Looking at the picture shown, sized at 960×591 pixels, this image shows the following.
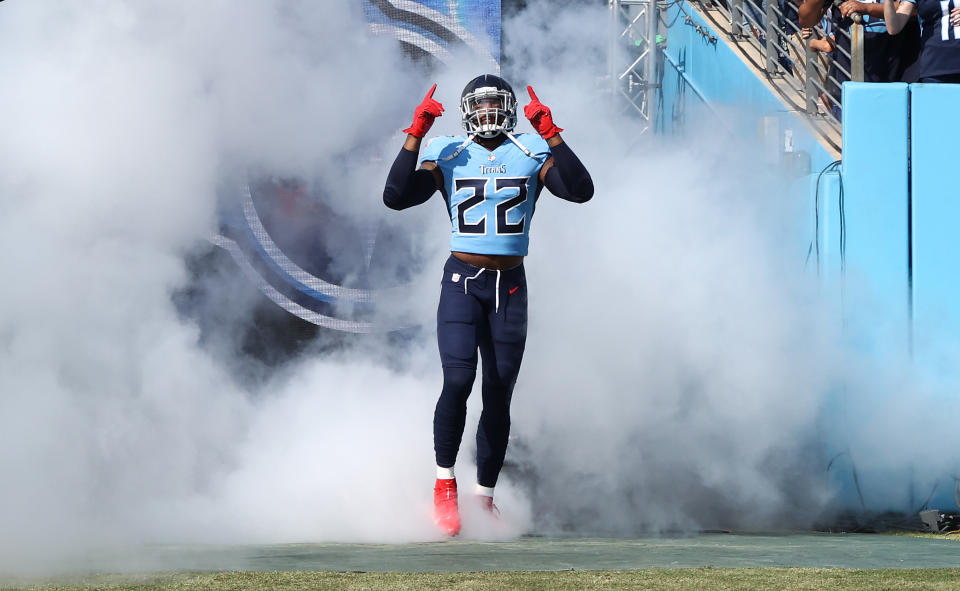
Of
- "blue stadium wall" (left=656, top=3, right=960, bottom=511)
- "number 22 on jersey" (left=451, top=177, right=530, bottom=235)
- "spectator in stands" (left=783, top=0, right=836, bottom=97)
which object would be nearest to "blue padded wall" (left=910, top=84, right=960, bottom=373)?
"blue stadium wall" (left=656, top=3, right=960, bottom=511)

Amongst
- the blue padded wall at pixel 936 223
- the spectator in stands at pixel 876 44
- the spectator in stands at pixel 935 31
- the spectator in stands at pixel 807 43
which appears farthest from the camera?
the spectator in stands at pixel 807 43

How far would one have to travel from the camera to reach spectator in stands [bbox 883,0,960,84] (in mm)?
6392

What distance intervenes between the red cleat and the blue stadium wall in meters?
1.98

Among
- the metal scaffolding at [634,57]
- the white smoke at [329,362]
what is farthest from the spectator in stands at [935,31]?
the metal scaffolding at [634,57]

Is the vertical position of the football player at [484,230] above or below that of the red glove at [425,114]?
below

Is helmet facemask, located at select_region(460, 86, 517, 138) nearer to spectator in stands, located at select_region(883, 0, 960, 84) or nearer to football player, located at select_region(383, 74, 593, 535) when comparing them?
football player, located at select_region(383, 74, 593, 535)

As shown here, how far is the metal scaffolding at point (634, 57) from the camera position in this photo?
7297 millimetres

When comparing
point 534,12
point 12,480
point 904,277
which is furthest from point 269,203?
point 904,277

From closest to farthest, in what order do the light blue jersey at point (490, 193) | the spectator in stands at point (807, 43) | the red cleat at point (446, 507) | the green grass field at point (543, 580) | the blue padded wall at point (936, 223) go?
1. the green grass field at point (543, 580)
2. the red cleat at point (446, 507)
3. the light blue jersey at point (490, 193)
4. the blue padded wall at point (936, 223)
5. the spectator in stands at point (807, 43)

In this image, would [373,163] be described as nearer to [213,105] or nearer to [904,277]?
[213,105]

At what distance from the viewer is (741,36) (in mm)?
8086

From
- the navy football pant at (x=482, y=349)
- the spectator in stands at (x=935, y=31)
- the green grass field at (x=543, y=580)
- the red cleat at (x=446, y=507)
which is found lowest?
the green grass field at (x=543, y=580)

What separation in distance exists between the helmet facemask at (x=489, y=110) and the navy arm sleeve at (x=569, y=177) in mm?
249

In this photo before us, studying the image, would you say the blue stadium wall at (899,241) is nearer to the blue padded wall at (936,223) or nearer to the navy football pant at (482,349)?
the blue padded wall at (936,223)
